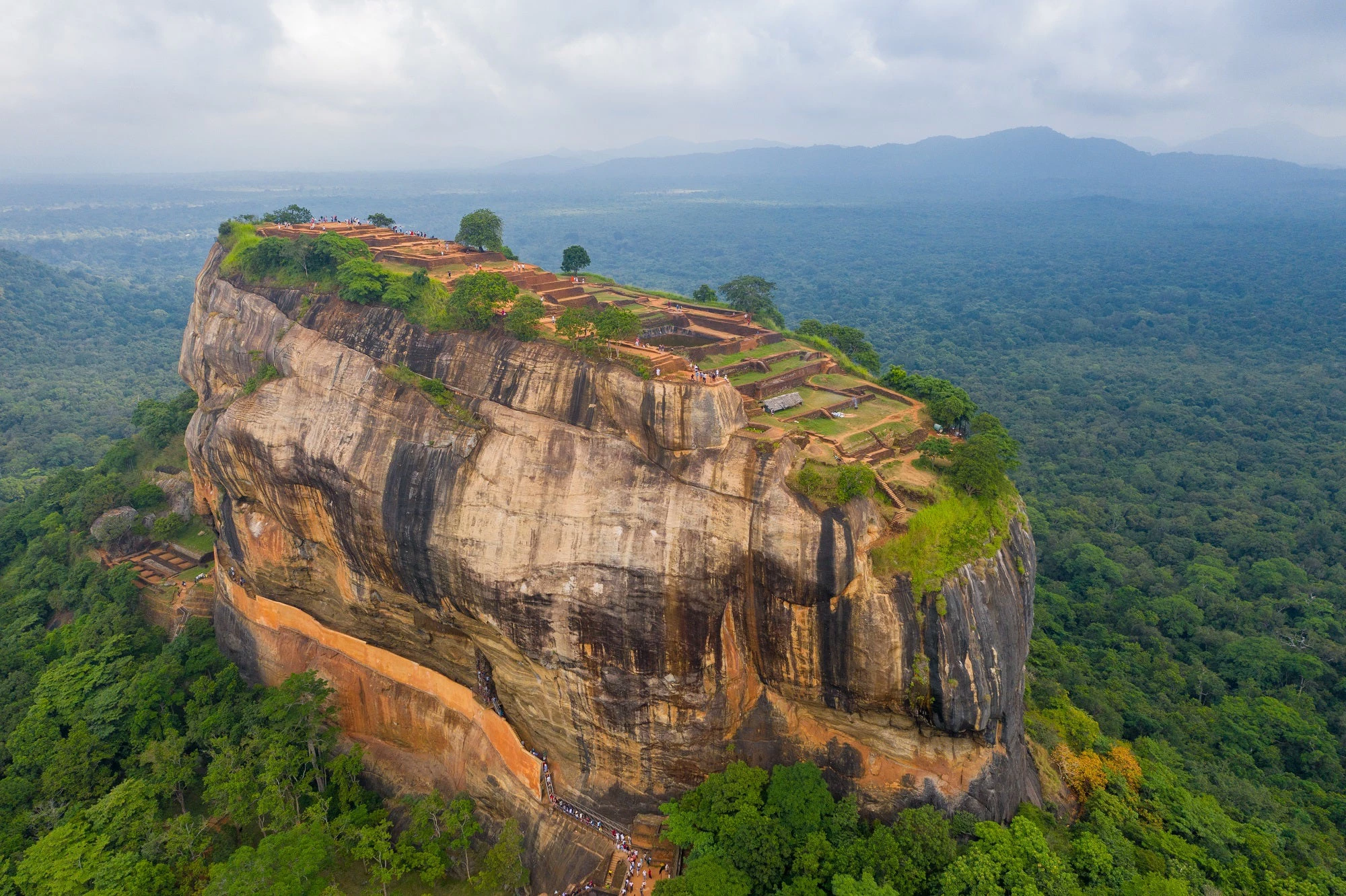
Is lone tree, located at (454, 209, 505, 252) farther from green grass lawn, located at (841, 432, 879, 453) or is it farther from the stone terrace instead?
green grass lawn, located at (841, 432, 879, 453)

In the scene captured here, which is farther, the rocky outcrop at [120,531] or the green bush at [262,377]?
the rocky outcrop at [120,531]

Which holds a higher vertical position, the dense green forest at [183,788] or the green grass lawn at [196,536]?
the green grass lawn at [196,536]

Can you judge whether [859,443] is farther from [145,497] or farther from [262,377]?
[145,497]

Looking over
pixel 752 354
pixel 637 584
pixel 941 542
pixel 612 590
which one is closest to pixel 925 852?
pixel 941 542

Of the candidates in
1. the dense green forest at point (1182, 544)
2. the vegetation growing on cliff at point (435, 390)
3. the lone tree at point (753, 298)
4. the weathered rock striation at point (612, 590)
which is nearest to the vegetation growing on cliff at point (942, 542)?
the weathered rock striation at point (612, 590)

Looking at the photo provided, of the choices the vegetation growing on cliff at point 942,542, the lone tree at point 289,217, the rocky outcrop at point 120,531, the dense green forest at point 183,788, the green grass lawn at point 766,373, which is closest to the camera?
the vegetation growing on cliff at point 942,542

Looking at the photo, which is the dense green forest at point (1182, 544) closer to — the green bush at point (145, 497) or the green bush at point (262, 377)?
the green bush at point (262, 377)

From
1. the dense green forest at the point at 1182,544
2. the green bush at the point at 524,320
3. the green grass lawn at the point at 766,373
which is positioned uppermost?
the green bush at the point at 524,320
